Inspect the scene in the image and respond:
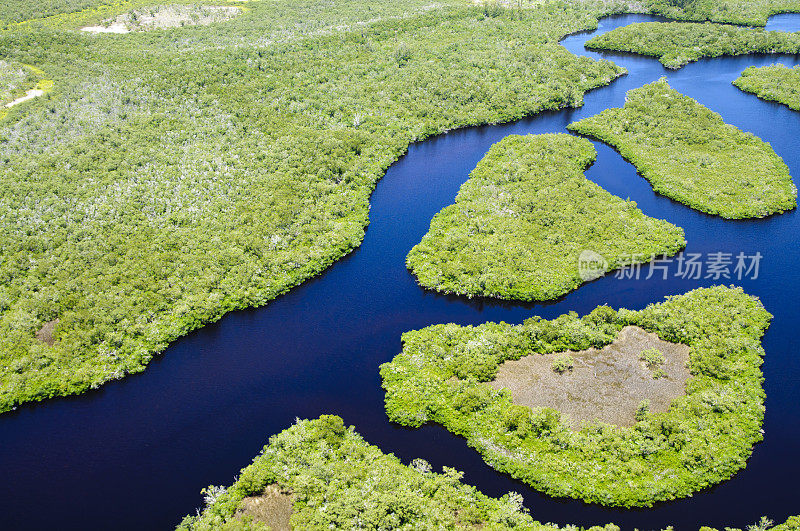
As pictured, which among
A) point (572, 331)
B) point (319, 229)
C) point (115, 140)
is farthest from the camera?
point (115, 140)

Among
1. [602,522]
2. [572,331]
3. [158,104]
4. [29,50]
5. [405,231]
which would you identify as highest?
[29,50]

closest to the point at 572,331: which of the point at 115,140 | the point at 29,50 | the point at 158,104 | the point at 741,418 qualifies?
the point at 741,418

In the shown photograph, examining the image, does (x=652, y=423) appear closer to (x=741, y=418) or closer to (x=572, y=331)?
(x=741, y=418)

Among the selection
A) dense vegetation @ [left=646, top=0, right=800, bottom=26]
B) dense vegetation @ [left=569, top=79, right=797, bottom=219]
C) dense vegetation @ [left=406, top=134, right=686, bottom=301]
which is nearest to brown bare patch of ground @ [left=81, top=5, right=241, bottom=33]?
dense vegetation @ [left=406, top=134, right=686, bottom=301]

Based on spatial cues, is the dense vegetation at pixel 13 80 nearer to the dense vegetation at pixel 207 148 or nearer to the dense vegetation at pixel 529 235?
the dense vegetation at pixel 207 148


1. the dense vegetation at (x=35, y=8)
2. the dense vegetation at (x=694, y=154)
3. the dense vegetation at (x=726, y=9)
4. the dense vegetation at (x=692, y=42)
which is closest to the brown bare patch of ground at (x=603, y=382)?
the dense vegetation at (x=694, y=154)

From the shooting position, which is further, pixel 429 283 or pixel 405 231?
pixel 405 231

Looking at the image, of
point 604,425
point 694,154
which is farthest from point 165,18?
point 604,425
